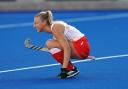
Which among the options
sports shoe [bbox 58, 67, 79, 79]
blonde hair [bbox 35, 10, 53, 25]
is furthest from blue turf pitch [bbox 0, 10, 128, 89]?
blonde hair [bbox 35, 10, 53, 25]

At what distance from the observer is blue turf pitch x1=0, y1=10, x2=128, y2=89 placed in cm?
781

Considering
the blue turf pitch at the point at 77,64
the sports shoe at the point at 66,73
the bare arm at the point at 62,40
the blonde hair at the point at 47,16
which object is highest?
the blonde hair at the point at 47,16

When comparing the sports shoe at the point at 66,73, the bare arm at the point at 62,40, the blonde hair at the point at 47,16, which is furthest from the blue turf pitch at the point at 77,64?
the blonde hair at the point at 47,16

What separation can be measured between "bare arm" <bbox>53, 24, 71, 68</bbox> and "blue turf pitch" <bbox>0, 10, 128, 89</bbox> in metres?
0.29

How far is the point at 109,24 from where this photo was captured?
49.4 feet

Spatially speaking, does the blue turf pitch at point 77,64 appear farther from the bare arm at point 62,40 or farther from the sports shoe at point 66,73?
the bare arm at point 62,40

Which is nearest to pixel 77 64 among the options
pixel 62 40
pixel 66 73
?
pixel 66 73

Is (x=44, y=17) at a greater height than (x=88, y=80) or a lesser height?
greater

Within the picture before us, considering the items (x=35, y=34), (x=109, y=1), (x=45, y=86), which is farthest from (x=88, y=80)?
(x=109, y=1)

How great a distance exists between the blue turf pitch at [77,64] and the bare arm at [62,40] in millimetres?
291

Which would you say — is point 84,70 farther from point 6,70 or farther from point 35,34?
point 35,34

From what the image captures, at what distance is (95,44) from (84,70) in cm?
291

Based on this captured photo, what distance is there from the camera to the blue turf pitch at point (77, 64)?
7.81 meters

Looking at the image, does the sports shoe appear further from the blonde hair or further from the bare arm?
the blonde hair
